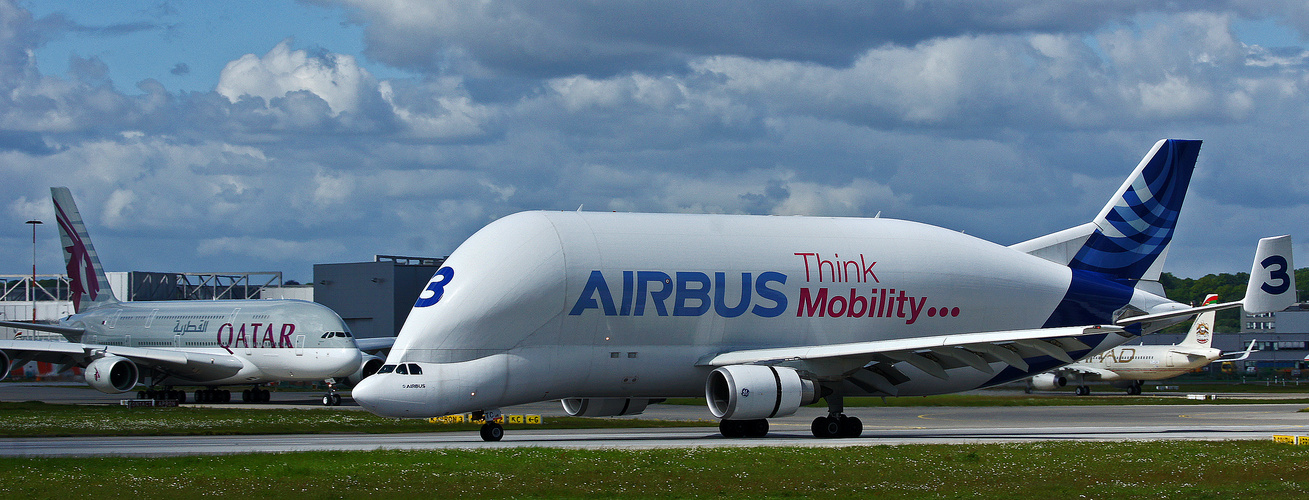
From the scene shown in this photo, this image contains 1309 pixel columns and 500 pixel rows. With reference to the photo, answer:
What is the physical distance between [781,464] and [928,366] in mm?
9855

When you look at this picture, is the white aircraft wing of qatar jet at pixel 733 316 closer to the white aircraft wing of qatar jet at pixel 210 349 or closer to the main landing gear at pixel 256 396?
the white aircraft wing of qatar jet at pixel 210 349

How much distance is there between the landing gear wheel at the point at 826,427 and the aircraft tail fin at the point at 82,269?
49307 millimetres

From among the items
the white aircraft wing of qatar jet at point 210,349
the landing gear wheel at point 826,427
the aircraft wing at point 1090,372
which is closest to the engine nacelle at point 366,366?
the white aircraft wing of qatar jet at point 210,349

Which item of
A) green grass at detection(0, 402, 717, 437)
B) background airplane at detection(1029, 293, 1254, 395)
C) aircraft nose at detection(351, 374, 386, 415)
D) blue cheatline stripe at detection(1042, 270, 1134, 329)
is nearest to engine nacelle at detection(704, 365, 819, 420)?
aircraft nose at detection(351, 374, 386, 415)

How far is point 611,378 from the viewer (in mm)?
30297

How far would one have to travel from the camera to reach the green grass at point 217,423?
35.2 m

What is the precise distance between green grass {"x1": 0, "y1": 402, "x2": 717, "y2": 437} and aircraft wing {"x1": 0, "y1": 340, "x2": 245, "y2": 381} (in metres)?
12.4

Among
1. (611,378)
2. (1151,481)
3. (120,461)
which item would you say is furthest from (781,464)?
(120,461)

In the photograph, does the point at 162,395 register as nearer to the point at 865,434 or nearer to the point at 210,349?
the point at 210,349

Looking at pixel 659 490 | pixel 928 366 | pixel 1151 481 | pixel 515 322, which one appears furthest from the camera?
pixel 928 366

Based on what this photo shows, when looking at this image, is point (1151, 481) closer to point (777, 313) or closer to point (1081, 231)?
point (777, 313)

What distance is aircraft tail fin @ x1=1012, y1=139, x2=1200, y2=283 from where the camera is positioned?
123ft

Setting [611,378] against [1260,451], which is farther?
[611,378]

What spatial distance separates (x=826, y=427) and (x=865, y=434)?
10.1 feet
